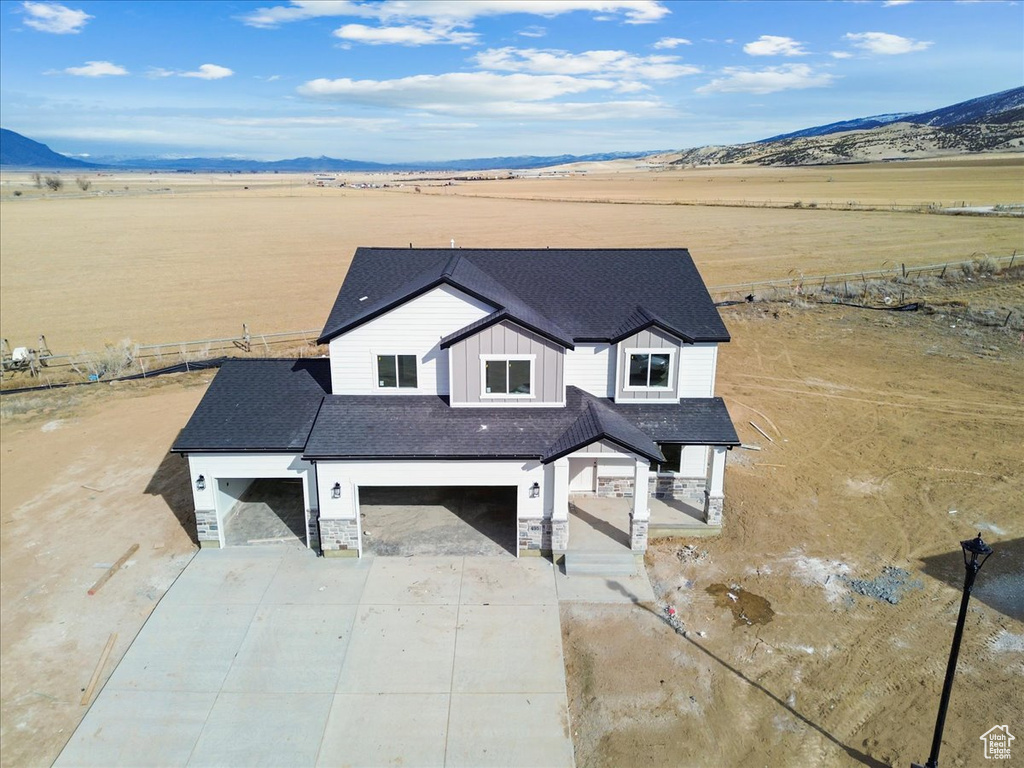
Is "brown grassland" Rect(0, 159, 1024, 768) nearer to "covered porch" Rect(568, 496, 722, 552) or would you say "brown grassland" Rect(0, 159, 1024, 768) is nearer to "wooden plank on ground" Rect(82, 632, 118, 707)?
"wooden plank on ground" Rect(82, 632, 118, 707)

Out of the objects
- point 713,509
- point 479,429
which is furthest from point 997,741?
point 479,429

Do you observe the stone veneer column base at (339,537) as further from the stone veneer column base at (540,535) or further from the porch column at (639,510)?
the porch column at (639,510)

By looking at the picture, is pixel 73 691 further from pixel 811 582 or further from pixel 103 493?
pixel 811 582

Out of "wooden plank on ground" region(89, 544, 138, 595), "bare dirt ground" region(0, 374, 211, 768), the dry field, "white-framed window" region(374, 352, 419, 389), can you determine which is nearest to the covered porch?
"white-framed window" region(374, 352, 419, 389)

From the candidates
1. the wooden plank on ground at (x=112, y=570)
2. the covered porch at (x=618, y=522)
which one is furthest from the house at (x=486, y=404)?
the wooden plank on ground at (x=112, y=570)

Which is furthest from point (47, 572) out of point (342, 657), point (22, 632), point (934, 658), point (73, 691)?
point (934, 658)
